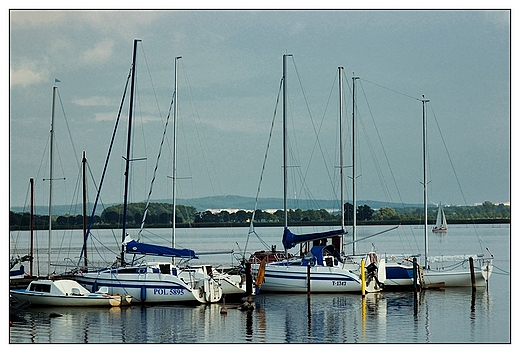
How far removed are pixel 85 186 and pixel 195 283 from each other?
14249 mm

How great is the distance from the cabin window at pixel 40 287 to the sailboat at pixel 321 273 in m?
10.0

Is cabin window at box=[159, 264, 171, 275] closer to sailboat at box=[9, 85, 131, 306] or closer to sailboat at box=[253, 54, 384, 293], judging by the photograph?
sailboat at box=[9, 85, 131, 306]

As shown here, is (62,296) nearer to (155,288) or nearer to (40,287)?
(40,287)

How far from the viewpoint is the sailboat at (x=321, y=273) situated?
39656mm

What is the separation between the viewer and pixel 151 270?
116 ft

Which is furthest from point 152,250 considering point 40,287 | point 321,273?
point 321,273

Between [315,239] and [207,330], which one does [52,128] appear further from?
[207,330]

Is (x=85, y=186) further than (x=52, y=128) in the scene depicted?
Yes

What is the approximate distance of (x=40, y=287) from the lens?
Result: 34844 millimetres

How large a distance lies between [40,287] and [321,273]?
44.2 feet

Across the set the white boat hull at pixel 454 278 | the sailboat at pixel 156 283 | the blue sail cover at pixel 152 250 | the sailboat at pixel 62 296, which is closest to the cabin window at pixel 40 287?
the sailboat at pixel 62 296

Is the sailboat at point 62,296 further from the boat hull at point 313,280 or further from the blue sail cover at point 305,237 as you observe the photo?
the blue sail cover at point 305,237
